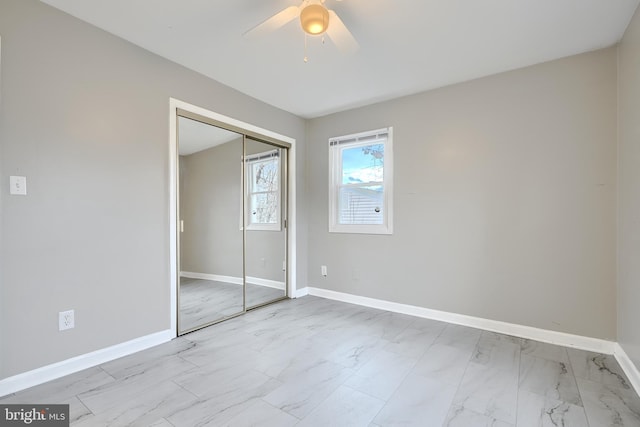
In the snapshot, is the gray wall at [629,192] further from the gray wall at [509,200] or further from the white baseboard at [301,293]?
the white baseboard at [301,293]

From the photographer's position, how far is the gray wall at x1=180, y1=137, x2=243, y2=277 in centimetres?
293

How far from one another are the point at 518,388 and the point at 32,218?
3410 mm

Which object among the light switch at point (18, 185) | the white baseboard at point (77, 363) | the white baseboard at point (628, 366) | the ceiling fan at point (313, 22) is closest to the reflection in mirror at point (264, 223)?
the white baseboard at point (77, 363)

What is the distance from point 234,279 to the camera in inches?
137

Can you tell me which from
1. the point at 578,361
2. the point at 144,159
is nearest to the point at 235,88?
the point at 144,159

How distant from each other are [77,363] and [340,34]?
295 centimetres

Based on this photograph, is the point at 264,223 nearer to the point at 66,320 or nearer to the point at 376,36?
the point at 66,320

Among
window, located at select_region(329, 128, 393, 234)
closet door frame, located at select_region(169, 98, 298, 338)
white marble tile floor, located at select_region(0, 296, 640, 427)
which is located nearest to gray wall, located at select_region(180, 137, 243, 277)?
closet door frame, located at select_region(169, 98, 298, 338)

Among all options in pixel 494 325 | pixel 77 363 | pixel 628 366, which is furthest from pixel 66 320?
pixel 628 366

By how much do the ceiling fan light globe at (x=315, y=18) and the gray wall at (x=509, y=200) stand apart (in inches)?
77.4

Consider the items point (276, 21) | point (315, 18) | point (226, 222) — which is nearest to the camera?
point (315, 18)

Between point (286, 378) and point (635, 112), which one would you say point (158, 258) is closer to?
point (286, 378)

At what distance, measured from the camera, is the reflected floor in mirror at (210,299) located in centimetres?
292

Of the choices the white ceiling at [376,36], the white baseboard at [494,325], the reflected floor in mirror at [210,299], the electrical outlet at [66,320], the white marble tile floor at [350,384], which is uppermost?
the white ceiling at [376,36]
